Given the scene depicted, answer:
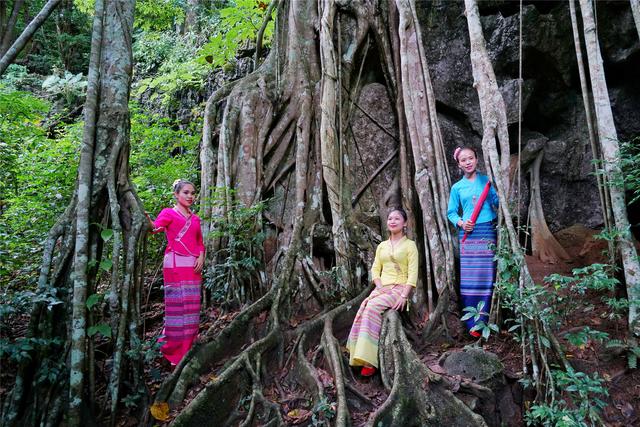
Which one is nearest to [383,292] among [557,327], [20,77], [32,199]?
[557,327]

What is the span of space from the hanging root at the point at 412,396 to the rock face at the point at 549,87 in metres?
3.13

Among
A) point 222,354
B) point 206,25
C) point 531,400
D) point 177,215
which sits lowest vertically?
point 531,400

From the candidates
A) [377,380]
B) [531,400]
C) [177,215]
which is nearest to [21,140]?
[177,215]

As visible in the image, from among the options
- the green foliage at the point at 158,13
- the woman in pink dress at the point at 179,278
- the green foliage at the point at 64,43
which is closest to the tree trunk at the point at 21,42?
the woman in pink dress at the point at 179,278

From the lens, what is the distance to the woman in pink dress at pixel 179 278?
3900 mm

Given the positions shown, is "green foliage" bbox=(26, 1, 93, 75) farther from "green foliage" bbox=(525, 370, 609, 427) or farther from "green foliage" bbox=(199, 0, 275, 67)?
"green foliage" bbox=(525, 370, 609, 427)

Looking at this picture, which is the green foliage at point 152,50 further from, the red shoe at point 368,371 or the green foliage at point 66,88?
the red shoe at point 368,371

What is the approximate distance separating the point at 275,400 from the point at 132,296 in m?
1.36

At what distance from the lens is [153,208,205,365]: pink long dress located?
3.90 meters

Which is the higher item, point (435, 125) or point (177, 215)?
point (435, 125)

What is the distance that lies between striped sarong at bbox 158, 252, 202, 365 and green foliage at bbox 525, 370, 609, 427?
2.74 m

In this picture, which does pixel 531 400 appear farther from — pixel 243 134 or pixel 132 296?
pixel 243 134

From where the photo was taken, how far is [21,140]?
20.6ft

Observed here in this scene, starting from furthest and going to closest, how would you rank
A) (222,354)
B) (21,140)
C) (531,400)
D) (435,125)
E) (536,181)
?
(21,140) → (536,181) → (435,125) → (222,354) → (531,400)
